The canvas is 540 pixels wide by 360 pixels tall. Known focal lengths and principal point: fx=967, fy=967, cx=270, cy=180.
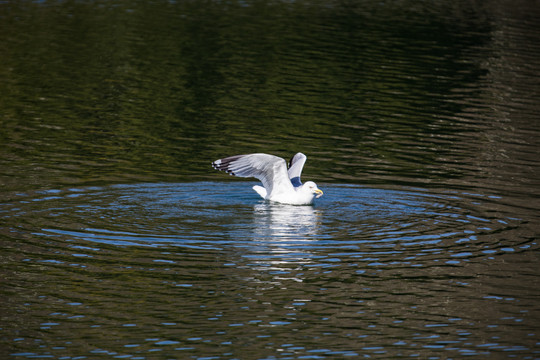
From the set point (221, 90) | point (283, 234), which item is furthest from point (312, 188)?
point (221, 90)

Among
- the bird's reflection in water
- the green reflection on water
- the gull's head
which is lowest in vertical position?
the bird's reflection in water

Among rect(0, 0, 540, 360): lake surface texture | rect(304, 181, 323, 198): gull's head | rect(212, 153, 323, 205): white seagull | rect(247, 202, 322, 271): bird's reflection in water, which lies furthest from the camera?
rect(212, 153, 323, 205): white seagull

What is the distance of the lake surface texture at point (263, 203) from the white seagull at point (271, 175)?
1.09 feet

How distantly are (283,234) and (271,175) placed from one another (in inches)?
129

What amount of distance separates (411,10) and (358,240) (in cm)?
4755

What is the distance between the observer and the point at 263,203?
2080 centimetres

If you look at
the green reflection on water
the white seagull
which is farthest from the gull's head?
the green reflection on water

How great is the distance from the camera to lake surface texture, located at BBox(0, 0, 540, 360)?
44.0 feet

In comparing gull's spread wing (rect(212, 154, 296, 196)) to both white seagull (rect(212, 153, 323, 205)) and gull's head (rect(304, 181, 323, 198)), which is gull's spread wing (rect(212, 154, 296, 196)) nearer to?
white seagull (rect(212, 153, 323, 205))

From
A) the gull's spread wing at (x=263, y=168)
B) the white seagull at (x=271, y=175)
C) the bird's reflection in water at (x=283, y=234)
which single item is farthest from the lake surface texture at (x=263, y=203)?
the gull's spread wing at (x=263, y=168)

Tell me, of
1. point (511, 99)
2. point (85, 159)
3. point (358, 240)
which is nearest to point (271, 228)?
point (358, 240)

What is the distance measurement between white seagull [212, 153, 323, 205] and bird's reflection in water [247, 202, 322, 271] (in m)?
0.25

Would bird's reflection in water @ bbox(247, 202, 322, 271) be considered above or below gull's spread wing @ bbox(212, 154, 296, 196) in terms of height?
below

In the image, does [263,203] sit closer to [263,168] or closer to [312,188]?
[263,168]
